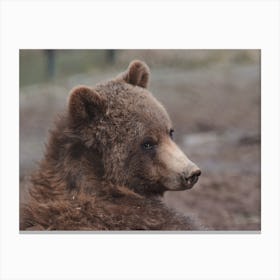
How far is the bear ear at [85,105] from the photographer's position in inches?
190

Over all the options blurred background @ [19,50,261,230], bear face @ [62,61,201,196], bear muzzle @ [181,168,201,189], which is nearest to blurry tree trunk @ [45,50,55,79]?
blurred background @ [19,50,261,230]

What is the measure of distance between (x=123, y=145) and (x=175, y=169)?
40 cm

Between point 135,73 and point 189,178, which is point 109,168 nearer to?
point 189,178

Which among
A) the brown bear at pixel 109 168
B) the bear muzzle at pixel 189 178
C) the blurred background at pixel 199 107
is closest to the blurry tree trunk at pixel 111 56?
the blurred background at pixel 199 107

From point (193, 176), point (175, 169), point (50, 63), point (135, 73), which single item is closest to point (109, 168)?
point (175, 169)

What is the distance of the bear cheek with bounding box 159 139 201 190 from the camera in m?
4.92

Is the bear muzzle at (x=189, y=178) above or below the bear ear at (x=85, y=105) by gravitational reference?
below

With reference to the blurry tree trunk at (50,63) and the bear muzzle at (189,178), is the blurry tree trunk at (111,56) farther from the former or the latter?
the bear muzzle at (189,178)

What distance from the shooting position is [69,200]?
193 inches

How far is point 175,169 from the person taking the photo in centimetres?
496

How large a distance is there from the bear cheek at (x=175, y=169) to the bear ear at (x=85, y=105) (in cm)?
51

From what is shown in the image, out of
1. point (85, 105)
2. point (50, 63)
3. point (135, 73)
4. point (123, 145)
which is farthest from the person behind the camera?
point (50, 63)
